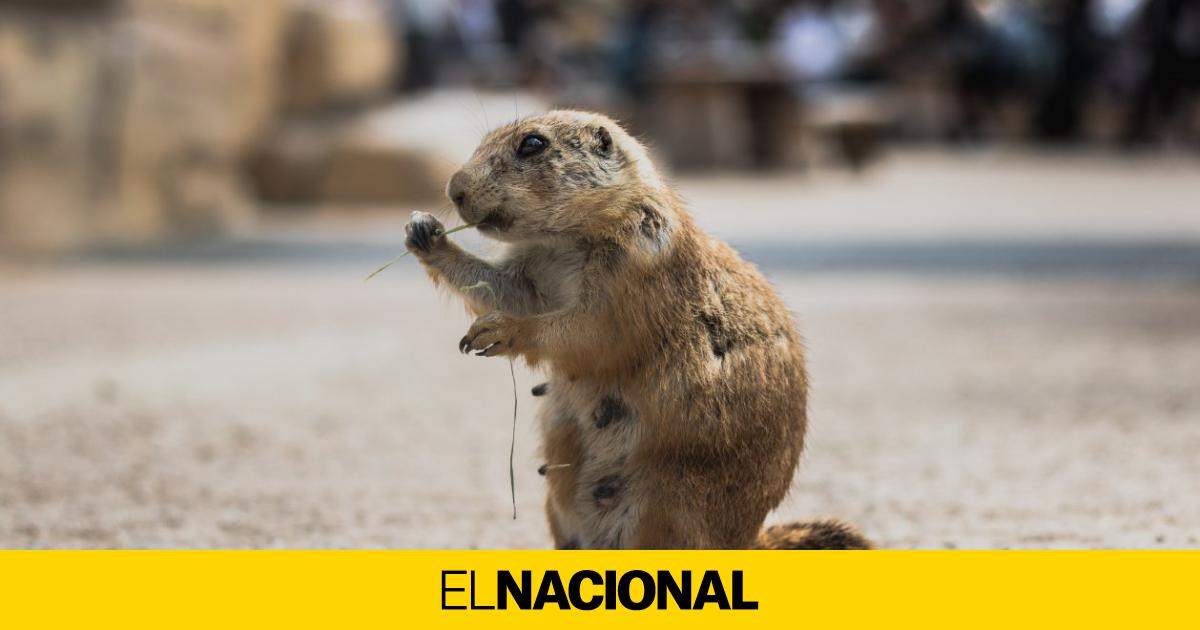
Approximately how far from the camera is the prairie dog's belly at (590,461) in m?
3.22

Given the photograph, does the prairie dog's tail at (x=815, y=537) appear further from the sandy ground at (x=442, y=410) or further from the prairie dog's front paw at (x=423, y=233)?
the prairie dog's front paw at (x=423, y=233)

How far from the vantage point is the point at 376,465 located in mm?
5480

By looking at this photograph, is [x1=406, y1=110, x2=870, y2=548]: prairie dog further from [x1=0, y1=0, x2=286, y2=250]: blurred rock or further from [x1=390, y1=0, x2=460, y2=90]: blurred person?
[x1=390, y1=0, x2=460, y2=90]: blurred person

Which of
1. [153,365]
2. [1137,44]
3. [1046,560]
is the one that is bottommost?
[1046,560]

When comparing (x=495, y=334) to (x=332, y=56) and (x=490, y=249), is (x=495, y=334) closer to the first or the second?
(x=490, y=249)

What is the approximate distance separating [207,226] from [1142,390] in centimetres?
905

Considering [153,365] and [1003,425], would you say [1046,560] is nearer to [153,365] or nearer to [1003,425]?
[1003,425]

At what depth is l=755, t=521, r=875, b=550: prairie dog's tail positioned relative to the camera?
3.54 meters

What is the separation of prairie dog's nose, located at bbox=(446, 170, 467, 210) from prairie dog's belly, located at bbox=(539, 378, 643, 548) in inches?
17.8

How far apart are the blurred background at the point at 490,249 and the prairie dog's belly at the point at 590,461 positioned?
0.60 metres

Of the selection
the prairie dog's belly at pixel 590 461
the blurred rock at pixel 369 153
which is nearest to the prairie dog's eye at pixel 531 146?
the prairie dog's belly at pixel 590 461

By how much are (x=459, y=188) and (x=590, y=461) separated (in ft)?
2.19

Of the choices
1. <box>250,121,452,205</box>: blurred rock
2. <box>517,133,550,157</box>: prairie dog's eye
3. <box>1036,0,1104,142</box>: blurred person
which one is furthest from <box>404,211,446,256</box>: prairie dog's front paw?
<box>1036,0,1104,142</box>: blurred person

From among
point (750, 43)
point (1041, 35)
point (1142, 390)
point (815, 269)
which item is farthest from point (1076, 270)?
point (750, 43)
